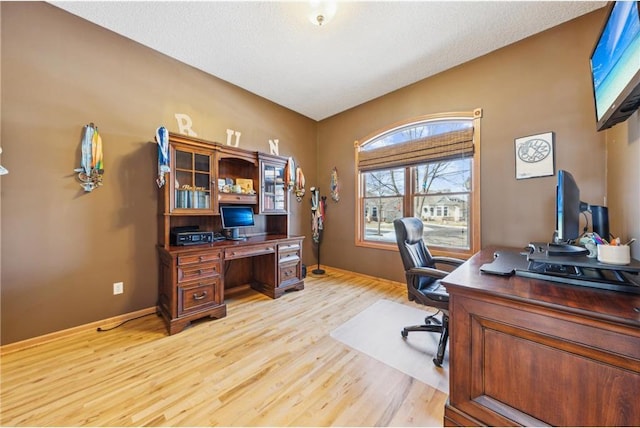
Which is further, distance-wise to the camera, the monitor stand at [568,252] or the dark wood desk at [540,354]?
the monitor stand at [568,252]

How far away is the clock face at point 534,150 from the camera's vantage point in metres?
2.38

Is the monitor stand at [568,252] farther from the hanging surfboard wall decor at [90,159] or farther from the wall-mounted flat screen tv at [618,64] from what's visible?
the hanging surfboard wall decor at [90,159]

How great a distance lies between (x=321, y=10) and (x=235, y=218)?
7.77ft

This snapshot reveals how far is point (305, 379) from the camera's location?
161cm

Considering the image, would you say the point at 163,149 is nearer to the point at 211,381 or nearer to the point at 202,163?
the point at 202,163

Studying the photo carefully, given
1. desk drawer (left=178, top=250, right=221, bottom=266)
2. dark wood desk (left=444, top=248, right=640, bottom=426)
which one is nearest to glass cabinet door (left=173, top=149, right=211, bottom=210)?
desk drawer (left=178, top=250, right=221, bottom=266)

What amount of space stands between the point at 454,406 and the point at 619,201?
A: 199 cm

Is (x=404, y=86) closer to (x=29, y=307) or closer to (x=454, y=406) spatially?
(x=454, y=406)

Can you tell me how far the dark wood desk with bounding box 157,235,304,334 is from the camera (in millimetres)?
2234

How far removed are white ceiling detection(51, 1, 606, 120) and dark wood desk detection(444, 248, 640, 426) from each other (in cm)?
241

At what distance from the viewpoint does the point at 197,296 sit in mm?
2354

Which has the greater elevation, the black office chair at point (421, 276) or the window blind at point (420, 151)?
the window blind at point (420, 151)

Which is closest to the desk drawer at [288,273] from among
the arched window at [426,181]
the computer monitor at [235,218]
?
the computer monitor at [235,218]

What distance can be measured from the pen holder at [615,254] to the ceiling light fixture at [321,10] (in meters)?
2.44
